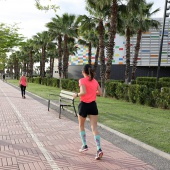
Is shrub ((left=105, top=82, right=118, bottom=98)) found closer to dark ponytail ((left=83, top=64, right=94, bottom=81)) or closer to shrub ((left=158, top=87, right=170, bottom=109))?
shrub ((left=158, top=87, right=170, bottom=109))

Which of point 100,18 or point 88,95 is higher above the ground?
point 100,18

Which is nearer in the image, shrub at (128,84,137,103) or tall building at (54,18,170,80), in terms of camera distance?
shrub at (128,84,137,103)

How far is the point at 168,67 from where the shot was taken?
47500 millimetres

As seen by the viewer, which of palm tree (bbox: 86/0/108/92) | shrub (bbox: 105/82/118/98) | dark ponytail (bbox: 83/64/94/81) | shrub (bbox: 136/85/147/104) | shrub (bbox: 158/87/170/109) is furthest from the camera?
palm tree (bbox: 86/0/108/92)

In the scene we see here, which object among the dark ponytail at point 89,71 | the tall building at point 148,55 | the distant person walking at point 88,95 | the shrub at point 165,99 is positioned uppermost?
the tall building at point 148,55

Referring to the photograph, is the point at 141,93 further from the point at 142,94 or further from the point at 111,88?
the point at 111,88

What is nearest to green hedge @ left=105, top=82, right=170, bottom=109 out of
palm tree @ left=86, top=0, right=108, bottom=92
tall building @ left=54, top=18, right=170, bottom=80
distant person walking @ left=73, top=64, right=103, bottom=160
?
palm tree @ left=86, top=0, right=108, bottom=92

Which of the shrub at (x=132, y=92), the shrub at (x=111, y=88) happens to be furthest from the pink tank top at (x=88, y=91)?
the shrub at (x=111, y=88)

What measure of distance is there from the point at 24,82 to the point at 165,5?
39.1ft

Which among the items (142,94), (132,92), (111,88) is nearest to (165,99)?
(142,94)

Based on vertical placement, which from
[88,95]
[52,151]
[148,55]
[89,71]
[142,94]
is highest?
[148,55]

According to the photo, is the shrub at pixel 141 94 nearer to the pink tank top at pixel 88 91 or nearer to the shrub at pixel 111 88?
the shrub at pixel 111 88

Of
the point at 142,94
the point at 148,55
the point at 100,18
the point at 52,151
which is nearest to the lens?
the point at 52,151

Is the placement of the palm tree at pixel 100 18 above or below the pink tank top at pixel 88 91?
above
